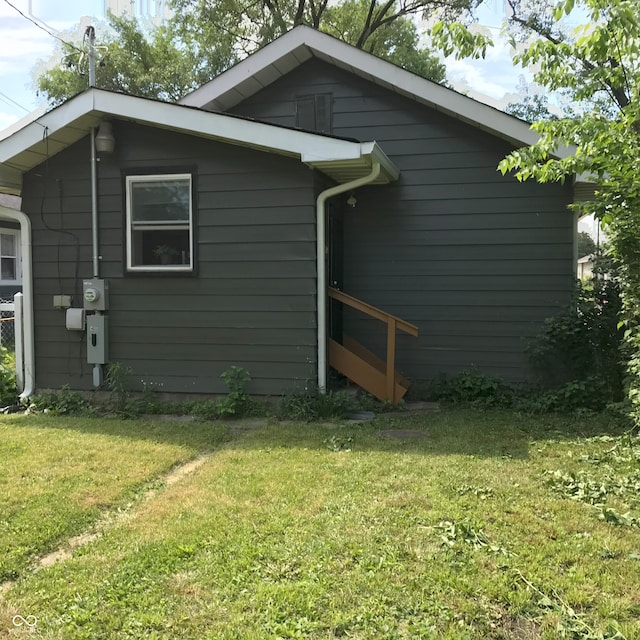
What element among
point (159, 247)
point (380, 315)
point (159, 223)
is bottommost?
point (380, 315)

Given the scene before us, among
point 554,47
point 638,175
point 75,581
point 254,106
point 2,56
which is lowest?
point 75,581

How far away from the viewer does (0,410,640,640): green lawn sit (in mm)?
2447

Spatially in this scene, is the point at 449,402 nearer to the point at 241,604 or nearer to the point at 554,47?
the point at 554,47

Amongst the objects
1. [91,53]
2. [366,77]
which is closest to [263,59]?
[366,77]

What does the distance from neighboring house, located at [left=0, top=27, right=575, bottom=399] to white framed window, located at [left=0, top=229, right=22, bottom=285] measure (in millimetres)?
10048

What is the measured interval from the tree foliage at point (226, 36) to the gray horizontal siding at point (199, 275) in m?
14.8

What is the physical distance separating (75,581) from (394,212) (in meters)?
6.01

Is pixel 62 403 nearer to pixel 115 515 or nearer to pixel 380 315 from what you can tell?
pixel 115 515

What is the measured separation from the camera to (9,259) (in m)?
16.6

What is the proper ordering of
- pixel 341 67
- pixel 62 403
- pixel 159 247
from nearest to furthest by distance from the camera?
pixel 62 403 < pixel 159 247 < pixel 341 67


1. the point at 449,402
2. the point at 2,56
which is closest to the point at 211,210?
the point at 449,402

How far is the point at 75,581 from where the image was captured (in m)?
2.76

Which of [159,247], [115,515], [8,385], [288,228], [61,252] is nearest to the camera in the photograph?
[115,515]

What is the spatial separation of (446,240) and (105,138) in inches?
168
